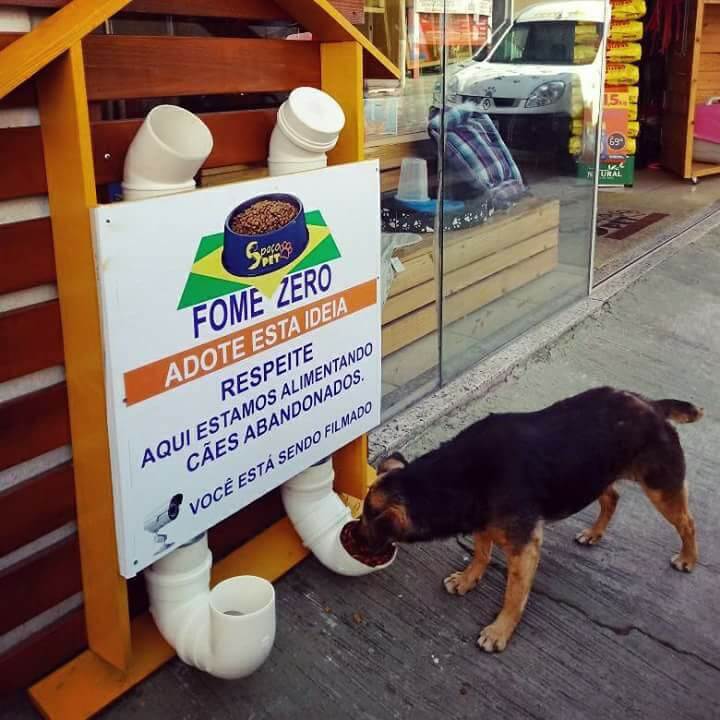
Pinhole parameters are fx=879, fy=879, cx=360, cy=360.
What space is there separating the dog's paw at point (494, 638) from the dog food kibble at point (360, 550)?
0.39 meters

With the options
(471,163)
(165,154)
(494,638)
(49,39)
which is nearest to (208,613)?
(494,638)

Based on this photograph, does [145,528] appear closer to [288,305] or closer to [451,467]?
[288,305]

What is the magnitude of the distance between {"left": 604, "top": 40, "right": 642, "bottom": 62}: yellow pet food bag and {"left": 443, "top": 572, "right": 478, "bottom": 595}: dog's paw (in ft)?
28.2

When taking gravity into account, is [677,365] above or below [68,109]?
below

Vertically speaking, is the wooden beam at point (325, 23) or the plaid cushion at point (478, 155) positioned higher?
the wooden beam at point (325, 23)

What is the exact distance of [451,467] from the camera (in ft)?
9.18

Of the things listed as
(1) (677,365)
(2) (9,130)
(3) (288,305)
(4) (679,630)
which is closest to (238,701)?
(3) (288,305)

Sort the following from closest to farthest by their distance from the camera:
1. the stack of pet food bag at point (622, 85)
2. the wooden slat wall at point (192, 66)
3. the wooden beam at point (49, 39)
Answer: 1. the wooden beam at point (49, 39)
2. the wooden slat wall at point (192, 66)
3. the stack of pet food bag at point (622, 85)

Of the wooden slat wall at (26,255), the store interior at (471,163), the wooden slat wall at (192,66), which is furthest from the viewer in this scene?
the store interior at (471,163)

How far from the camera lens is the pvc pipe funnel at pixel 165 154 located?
2.27 m

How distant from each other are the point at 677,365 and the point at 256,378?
10.7 ft

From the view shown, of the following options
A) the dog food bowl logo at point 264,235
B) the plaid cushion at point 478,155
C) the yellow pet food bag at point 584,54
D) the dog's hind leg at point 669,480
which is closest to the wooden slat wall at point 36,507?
the dog food bowl logo at point 264,235

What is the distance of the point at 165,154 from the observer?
225cm

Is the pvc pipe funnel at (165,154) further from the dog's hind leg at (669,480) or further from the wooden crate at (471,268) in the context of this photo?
the wooden crate at (471,268)
